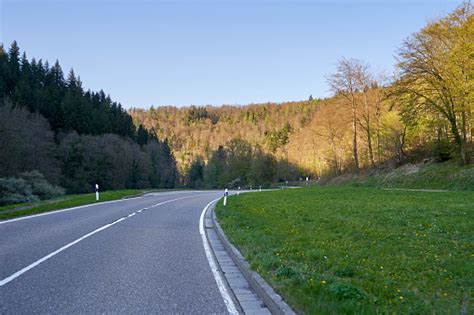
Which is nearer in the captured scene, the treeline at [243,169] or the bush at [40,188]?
the bush at [40,188]

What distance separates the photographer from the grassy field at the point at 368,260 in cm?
450

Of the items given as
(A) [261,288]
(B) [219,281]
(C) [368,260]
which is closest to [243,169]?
(C) [368,260]

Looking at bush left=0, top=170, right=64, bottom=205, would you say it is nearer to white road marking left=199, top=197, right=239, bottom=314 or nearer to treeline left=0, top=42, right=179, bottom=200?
treeline left=0, top=42, right=179, bottom=200

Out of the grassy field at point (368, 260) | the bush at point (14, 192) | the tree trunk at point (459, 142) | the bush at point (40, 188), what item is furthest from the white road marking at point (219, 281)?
the tree trunk at point (459, 142)

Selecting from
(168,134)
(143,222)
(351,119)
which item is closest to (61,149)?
(351,119)

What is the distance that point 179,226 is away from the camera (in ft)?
42.0

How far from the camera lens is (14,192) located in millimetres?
24547

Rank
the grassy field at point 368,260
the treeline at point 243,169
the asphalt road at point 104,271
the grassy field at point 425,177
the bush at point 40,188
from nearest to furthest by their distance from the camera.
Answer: the grassy field at point 368,260, the asphalt road at point 104,271, the grassy field at point 425,177, the bush at point 40,188, the treeline at point 243,169

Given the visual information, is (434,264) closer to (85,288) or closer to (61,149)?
(85,288)

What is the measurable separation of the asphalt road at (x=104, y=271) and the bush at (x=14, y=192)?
45.1 ft

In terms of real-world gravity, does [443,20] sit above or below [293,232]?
above

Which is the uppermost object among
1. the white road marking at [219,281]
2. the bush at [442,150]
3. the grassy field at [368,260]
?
the bush at [442,150]

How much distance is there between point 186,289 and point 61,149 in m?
49.6

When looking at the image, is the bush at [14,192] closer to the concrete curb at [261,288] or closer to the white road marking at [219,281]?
the white road marking at [219,281]
